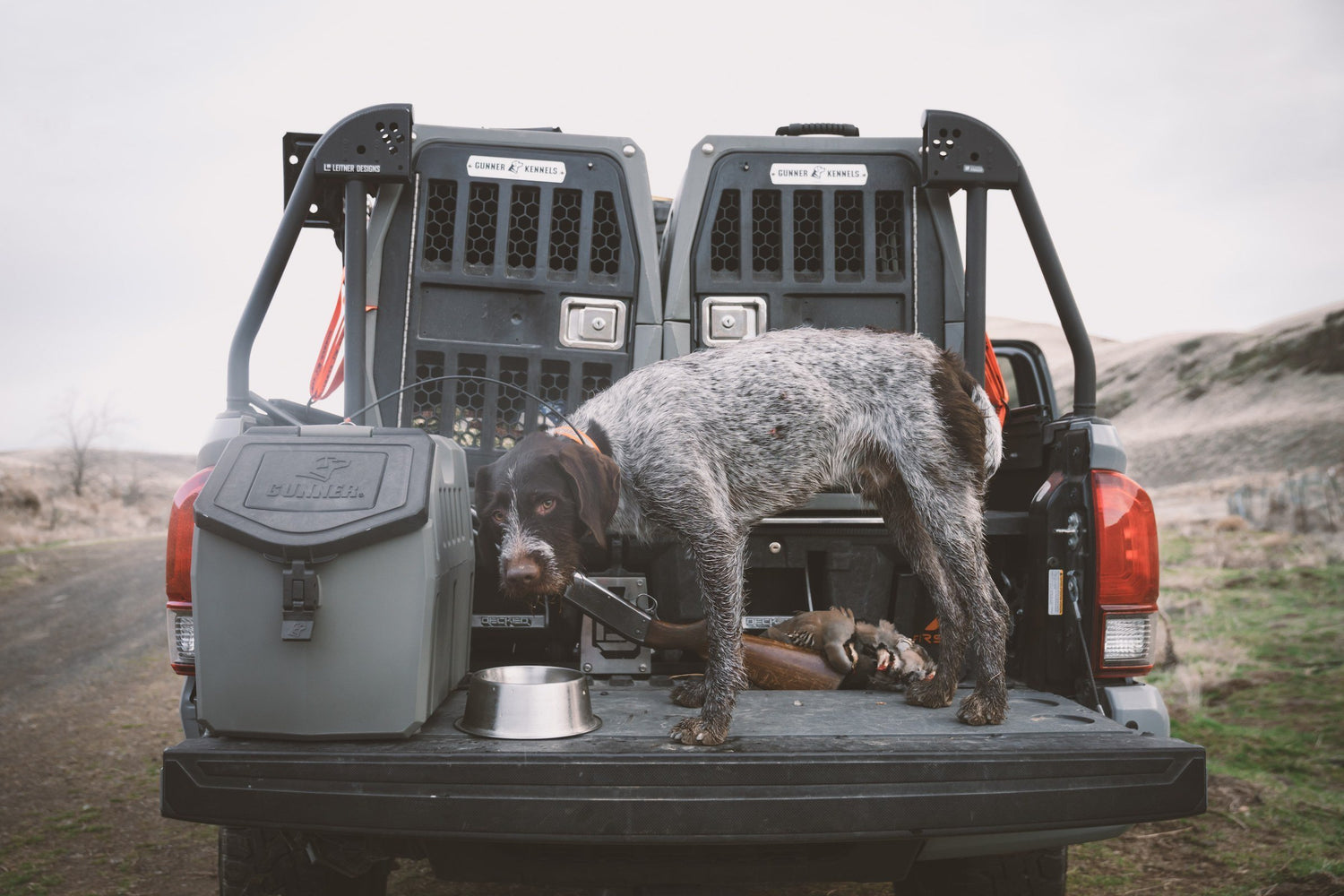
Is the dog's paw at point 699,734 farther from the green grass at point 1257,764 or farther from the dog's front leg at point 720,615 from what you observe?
the green grass at point 1257,764

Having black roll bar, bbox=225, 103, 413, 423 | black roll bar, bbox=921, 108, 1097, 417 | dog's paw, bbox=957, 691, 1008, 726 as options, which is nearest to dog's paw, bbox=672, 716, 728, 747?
dog's paw, bbox=957, 691, 1008, 726

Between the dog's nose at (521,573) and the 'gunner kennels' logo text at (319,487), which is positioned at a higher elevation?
the 'gunner kennels' logo text at (319,487)

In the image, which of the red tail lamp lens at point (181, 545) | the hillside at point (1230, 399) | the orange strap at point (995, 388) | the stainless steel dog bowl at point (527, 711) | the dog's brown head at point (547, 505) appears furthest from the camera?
the hillside at point (1230, 399)

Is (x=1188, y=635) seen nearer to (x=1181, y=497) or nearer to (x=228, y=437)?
(x=228, y=437)

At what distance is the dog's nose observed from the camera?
9.18ft

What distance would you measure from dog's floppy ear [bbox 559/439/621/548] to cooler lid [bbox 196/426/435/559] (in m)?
0.52

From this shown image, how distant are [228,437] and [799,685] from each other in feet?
6.37

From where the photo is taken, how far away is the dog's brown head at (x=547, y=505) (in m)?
2.87

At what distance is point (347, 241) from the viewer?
10.8ft

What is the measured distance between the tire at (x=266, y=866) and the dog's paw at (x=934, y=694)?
1.68 m

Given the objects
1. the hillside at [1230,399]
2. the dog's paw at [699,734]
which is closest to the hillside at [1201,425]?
the hillside at [1230,399]

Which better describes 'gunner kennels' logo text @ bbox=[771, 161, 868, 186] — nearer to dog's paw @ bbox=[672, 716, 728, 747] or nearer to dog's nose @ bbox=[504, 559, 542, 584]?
dog's nose @ bbox=[504, 559, 542, 584]

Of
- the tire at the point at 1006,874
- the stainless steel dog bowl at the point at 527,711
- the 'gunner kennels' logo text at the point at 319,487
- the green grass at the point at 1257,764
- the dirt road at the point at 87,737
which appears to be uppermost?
the 'gunner kennels' logo text at the point at 319,487

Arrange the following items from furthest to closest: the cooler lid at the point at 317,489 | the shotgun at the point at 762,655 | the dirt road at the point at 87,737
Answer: the dirt road at the point at 87,737, the shotgun at the point at 762,655, the cooler lid at the point at 317,489
